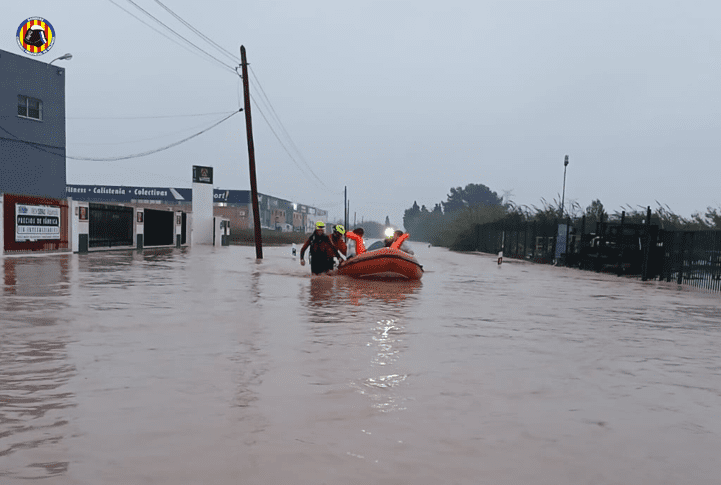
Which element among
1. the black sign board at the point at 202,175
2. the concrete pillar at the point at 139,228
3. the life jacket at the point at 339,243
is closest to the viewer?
the life jacket at the point at 339,243

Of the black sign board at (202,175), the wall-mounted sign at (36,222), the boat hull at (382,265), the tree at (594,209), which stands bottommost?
the boat hull at (382,265)

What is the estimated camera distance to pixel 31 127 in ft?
115

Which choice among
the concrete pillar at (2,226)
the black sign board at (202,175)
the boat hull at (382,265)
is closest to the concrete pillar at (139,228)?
the concrete pillar at (2,226)

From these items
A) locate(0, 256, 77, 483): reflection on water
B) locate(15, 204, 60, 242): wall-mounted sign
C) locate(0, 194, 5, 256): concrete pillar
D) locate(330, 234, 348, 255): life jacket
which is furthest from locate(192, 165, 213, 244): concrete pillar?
locate(0, 256, 77, 483): reflection on water

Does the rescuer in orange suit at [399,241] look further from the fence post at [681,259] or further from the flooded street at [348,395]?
the fence post at [681,259]

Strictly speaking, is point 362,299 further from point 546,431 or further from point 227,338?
point 546,431

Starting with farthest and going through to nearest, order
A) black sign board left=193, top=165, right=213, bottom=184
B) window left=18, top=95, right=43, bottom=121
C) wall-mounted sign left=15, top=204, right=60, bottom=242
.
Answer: black sign board left=193, top=165, right=213, bottom=184
window left=18, top=95, right=43, bottom=121
wall-mounted sign left=15, top=204, right=60, bottom=242

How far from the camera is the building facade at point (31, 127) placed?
33.8m

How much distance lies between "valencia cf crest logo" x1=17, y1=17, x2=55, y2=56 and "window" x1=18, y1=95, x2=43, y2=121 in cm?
401

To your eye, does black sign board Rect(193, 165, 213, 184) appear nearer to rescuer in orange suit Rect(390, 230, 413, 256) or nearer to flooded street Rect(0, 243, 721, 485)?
rescuer in orange suit Rect(390, 230, 413, 256)

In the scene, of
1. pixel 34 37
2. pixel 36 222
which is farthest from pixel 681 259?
pixel 34 37

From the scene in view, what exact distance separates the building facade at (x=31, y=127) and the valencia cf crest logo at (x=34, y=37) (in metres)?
2.17

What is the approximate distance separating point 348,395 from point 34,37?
3994 centimetres

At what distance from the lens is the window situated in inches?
1372
